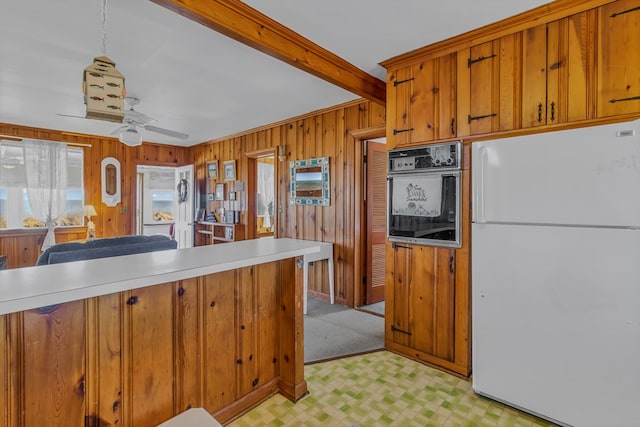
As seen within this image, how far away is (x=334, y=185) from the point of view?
4078 mm

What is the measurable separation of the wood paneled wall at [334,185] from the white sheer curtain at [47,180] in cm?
340

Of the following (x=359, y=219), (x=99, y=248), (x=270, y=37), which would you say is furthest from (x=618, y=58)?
(x=99, y=248)

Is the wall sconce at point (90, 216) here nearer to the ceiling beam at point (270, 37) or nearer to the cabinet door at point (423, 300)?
the ceiling beam at point (270, 37)

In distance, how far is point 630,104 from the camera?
5.58ft

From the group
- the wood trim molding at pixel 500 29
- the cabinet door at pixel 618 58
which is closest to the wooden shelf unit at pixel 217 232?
the wood trim molding at pixel 500 29

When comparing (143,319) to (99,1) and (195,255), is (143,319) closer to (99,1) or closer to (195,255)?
(195,255)

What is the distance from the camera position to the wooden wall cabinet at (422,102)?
7.70 feet

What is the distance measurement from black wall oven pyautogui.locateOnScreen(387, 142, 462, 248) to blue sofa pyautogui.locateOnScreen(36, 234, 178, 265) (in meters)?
2.31

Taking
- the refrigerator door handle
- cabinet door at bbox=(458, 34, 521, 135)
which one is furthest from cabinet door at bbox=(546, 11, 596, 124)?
the refrigerator door handle

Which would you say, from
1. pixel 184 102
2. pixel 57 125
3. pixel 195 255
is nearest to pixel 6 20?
pixel 184 102

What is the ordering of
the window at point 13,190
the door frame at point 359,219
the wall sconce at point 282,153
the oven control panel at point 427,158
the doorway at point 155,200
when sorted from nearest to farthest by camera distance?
1. the oven control panel at point 427,158
2. the door frame at point 359,219
3. the wall sconce at point 282,153
4. the window at point 13,190
5. the doorway at point 155,200

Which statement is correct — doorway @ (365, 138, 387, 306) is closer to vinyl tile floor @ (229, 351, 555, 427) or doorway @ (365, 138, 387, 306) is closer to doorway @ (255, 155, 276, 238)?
vinyl tile floor @ (229, 351, 555, 427)

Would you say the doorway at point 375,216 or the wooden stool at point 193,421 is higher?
the doorway at point 375,216

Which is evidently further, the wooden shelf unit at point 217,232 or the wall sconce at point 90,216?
the wooden shelf unit at point 217,232
